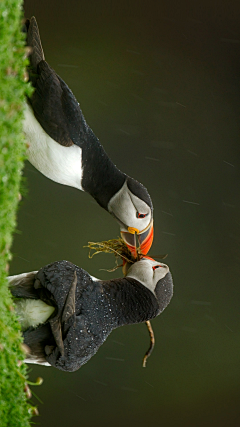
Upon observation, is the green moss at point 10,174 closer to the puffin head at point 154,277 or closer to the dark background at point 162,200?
the puffin head at point 154,277

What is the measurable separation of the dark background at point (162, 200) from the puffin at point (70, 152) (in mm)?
518

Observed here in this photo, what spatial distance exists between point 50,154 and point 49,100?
0.43 feet

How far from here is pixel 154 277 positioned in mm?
1008

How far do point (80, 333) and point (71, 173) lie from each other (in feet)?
1.35

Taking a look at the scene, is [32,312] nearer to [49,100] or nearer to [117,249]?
[117,249]

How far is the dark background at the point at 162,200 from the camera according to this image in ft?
5.16

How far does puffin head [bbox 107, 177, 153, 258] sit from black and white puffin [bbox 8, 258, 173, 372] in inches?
4.1

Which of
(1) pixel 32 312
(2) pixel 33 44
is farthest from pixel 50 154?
(1) pixel 32 312

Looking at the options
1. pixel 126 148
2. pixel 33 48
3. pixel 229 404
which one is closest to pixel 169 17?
pixel 126 148

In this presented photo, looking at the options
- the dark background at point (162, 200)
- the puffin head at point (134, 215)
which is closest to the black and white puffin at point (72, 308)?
the puffin head at point (134, 215)

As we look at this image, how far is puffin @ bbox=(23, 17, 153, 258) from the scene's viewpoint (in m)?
0.97

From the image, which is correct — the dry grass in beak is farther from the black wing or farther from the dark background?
the dark background

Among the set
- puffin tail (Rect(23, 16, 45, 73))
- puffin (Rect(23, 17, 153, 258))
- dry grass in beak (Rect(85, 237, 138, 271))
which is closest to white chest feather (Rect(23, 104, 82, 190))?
puffin (Rect(23, 17, 153, 258))

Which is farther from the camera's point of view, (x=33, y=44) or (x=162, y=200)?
(x=162, y=200)
